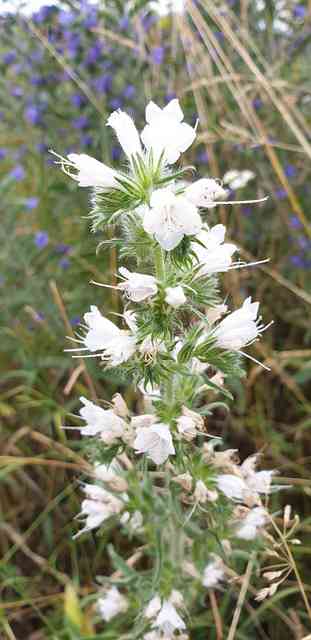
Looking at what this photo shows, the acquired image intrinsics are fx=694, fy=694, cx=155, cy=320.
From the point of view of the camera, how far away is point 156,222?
A: 138 centimetres

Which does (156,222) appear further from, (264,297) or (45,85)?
(45,85)

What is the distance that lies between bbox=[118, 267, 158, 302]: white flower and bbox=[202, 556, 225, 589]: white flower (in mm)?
1024

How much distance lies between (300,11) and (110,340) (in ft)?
9.36

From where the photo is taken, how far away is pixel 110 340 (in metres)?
1.63

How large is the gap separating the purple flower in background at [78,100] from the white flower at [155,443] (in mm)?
2575

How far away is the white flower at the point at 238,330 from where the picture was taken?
Answer: 1658 mm

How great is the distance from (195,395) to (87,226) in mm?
1964

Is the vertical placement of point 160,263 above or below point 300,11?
below

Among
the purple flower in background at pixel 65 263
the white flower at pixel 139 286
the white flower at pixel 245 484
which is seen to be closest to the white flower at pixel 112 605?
the white flower at pixel 245 484

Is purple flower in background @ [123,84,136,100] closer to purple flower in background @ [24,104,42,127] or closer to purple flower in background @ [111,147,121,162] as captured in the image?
purple flower in background @ [111,147,121,162]

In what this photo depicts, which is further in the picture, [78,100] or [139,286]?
[78,100]

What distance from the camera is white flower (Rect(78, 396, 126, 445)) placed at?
1.80m

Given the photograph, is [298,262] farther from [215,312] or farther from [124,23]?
[215,312]

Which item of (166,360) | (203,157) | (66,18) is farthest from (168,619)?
(66,18)
